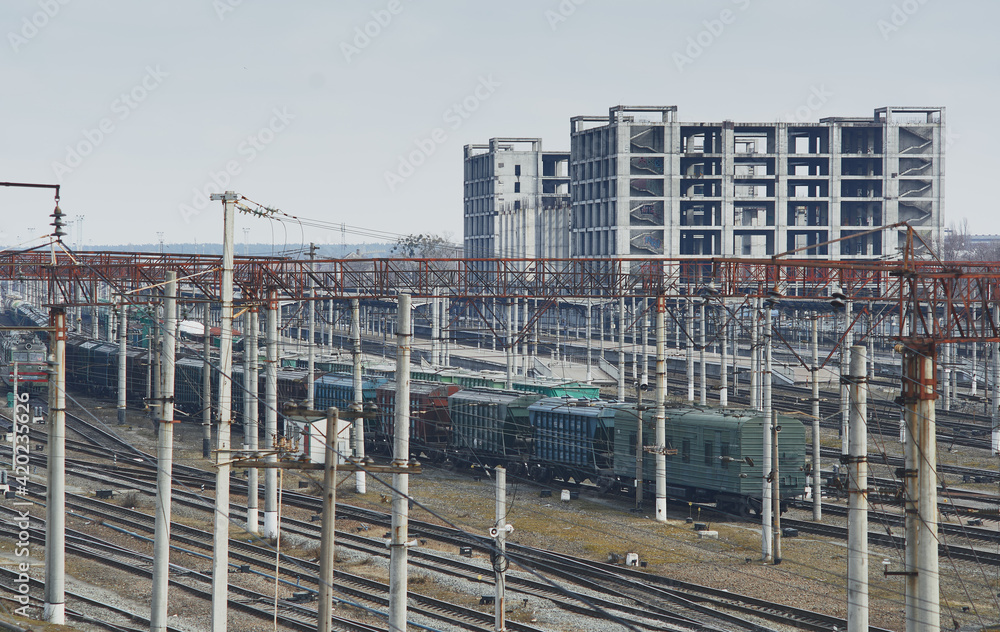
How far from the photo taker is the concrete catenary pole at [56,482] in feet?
76.2

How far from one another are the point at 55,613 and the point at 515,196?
106005mm

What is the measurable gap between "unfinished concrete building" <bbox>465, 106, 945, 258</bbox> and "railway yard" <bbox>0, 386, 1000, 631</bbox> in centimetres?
5552

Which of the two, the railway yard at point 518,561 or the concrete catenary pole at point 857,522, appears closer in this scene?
the concrete catenary pole at point 857,522

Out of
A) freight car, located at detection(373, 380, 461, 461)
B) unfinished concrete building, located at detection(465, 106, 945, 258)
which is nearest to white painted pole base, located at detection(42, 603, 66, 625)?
freight car, located at detection(373, 380, 461, 461)

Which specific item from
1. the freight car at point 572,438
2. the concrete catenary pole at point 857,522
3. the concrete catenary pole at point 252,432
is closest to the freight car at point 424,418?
the freight car at point 572,438

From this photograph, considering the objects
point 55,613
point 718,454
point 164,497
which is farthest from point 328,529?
point 718,454

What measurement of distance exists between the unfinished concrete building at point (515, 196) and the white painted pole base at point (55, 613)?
Result: 96823 millimetres

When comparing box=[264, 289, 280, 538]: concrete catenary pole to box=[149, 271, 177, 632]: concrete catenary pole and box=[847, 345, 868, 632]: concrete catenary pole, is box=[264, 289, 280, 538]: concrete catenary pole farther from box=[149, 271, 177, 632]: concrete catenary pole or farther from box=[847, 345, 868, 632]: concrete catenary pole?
box=[847, 345, 868, 632]: concrete catenary pole

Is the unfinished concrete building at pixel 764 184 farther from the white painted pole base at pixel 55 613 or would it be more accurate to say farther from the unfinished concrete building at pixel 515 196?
the white painted pole base at pixel 55 613

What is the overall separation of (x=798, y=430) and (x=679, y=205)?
61972mm

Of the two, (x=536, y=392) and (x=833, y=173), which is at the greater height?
(x=833, y=173)

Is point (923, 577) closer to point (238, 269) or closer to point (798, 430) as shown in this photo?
point (798, 430)

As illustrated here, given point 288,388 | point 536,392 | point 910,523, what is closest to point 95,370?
point 288,388

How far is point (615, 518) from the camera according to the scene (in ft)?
119
